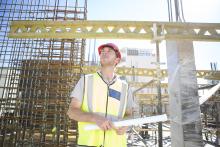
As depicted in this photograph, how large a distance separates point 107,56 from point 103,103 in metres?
0.60

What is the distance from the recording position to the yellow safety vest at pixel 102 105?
7.75ft

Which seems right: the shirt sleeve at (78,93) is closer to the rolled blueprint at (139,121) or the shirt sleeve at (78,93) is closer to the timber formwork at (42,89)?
the rolled blueprint at (139,121)

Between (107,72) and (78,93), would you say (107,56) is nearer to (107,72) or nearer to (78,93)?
(107,72)

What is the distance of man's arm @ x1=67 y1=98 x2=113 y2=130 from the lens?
82.3 inches

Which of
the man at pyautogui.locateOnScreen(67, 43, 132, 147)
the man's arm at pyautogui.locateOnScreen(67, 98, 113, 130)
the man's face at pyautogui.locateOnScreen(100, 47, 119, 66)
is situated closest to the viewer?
the man's arm at pyautogui.locateOnScreen(67, 98, 113, 130)

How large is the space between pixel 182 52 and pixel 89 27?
4020mm

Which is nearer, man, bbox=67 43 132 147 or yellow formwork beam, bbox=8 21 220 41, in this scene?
man, bbox=67 43 132 147

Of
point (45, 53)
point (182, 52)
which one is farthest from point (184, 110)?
point (45, 53)

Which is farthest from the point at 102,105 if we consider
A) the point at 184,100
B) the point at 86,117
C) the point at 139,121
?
the point at 184,100

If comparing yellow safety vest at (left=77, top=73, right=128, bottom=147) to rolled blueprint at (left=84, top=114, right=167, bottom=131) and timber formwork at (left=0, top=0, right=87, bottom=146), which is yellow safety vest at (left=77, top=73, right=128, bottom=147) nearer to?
rolled blueprint at (left=84, top=114, right=167, bottom=131)

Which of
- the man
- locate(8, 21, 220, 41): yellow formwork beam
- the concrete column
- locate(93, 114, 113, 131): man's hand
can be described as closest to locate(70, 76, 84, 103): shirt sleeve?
the man

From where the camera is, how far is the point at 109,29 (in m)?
9.15

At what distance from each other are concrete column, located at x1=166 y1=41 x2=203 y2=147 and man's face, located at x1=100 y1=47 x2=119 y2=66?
5.01m

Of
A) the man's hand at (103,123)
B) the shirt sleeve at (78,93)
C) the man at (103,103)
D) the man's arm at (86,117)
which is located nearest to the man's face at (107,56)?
the man at (103,103)
